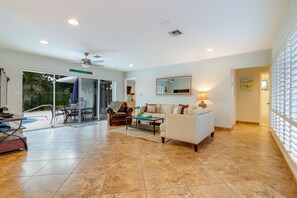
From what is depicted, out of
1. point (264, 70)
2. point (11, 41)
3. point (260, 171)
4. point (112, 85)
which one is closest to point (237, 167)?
point (260, 171)

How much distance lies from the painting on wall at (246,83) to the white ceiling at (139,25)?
2.14 m

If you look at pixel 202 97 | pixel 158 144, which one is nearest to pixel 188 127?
pixel 158 144

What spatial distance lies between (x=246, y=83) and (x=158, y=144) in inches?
196

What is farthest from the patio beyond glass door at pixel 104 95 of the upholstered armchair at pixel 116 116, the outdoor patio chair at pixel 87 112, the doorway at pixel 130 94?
the upholstered armchair at pixel 116 116

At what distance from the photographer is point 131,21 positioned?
2701 millimetres

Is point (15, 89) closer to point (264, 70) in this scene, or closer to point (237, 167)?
point (237, 167)

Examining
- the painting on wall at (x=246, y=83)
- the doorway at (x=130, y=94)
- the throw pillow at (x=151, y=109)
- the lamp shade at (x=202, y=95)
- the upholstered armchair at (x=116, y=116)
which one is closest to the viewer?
the lamp shade at (x=202, y=95)

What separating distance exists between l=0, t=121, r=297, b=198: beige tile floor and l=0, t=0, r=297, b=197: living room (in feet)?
0.04

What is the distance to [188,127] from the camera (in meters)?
3.13

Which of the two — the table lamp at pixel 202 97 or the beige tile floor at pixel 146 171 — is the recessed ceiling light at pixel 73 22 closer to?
the beige tile floor at pixel 146 171

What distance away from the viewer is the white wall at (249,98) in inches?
231

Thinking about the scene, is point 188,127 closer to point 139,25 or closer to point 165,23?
point 165,23

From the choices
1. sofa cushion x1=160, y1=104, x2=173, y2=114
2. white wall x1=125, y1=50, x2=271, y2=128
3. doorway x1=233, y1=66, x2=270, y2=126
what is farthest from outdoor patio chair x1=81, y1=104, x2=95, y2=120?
doorway x1=233, y1=66, x2=270, y2=126

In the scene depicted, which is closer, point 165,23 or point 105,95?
point 165,23
